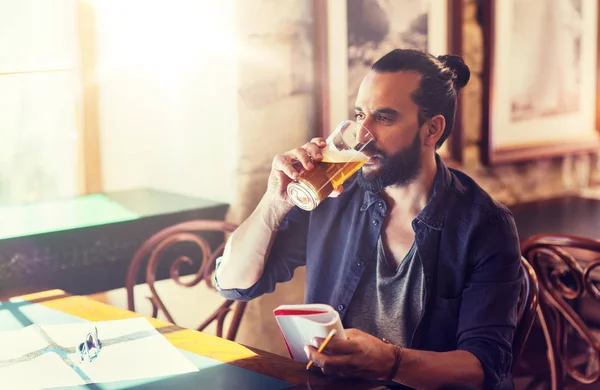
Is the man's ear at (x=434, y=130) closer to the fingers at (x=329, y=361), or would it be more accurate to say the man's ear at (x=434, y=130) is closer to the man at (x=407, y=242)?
the man at (x=407, y=242)

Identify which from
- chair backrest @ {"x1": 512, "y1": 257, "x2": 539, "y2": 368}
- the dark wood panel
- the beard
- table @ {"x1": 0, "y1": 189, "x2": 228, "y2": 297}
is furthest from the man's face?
the dark wood panel

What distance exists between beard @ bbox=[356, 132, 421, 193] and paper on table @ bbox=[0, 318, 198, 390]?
0.59 metres

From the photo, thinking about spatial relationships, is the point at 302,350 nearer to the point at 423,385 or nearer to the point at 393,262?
the point at 423,385

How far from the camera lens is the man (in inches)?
68.4

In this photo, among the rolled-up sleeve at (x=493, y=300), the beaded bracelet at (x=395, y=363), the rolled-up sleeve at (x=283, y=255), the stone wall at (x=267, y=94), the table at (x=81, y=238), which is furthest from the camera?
the stone wall at (x=267, y=94)

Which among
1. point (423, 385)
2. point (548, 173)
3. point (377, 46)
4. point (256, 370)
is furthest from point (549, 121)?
point (256, 370)


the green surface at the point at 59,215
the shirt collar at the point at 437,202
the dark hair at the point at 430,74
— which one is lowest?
the green surface at the point at 59,215

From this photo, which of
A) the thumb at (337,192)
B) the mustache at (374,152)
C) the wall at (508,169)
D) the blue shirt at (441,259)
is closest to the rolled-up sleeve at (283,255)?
the blue shirt at (441,259)

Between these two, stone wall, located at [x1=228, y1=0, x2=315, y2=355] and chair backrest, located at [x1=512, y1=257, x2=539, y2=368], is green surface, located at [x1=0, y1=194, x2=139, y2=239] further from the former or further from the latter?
chair backrest, located at [x1=512, y1=257, x2=539, y2=368]

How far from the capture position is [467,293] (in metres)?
1.77

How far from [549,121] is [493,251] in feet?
5.30

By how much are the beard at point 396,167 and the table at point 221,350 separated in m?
0.50

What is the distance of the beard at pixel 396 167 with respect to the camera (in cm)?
188

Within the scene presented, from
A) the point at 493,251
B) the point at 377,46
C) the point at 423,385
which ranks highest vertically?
the point at 377,46
